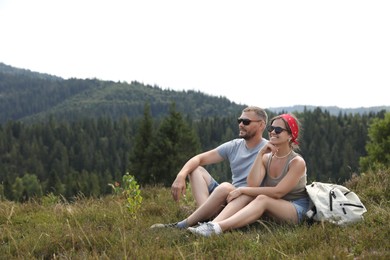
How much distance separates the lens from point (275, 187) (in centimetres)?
566

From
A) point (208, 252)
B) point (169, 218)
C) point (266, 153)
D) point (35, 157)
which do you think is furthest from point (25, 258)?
point (35, 157)

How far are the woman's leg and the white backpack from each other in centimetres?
25

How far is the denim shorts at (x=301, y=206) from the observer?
572 cm

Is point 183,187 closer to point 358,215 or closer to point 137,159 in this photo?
point 358,215

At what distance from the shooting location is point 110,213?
22.7 feet

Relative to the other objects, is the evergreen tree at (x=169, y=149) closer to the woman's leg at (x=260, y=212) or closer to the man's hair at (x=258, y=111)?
the man's hair at (x=258, y=111)

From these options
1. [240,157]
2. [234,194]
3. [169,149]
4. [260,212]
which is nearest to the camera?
[260,212]

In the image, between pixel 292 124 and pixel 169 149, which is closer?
pixel 292 124

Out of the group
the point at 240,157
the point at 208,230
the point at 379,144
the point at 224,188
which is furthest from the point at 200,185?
the point at 379,144

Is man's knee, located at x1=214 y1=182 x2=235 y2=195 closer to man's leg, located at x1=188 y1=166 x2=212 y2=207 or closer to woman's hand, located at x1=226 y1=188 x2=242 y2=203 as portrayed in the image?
woman's hand, located at x1=226 y1=188 x2=242 y2=203

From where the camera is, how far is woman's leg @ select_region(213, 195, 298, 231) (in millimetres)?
5438

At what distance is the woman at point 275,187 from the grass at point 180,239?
212mm

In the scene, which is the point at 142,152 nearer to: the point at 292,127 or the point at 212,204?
the point at 212,204

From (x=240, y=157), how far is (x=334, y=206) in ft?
5.27
